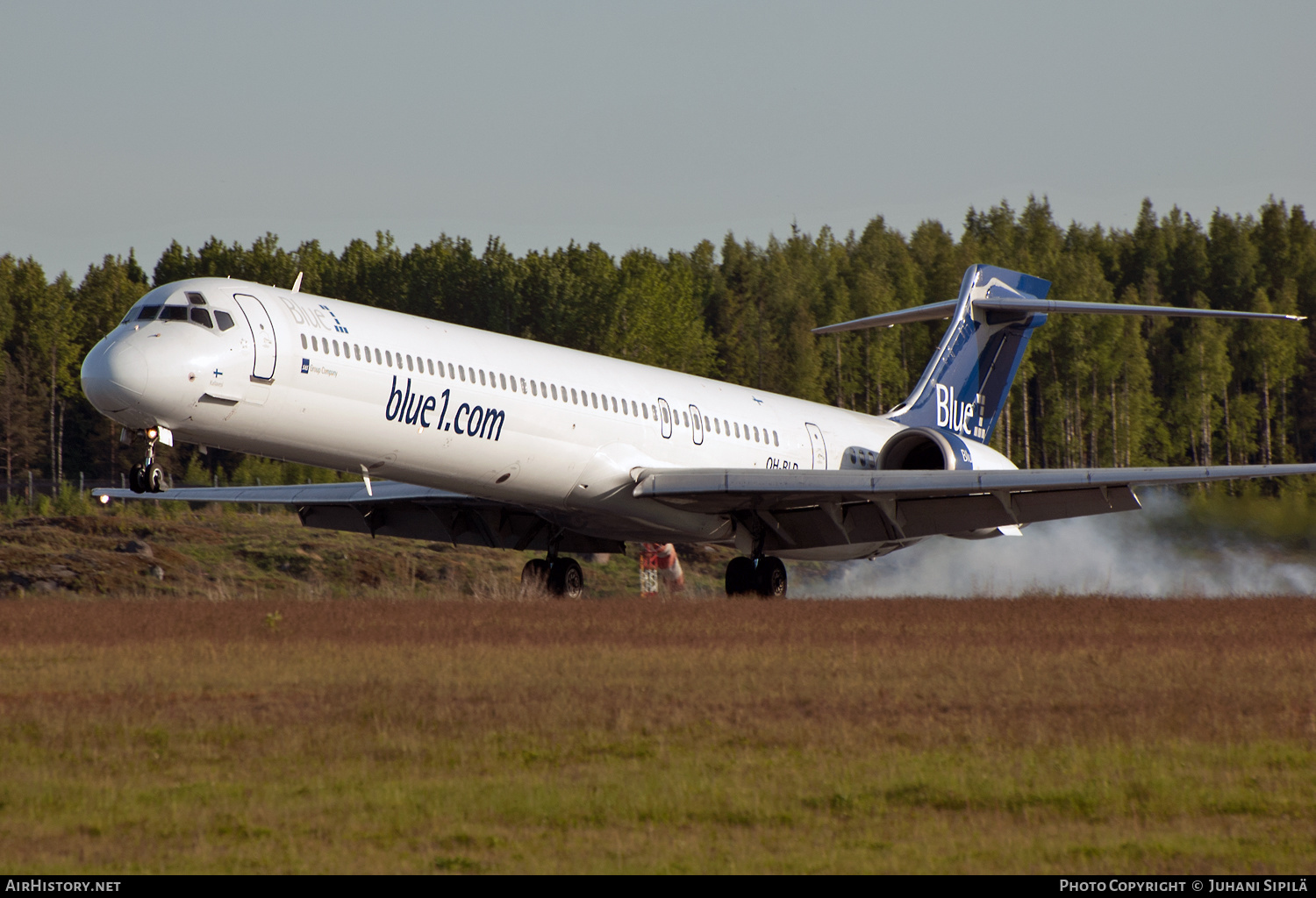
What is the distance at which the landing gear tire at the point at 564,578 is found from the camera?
23.2 meters

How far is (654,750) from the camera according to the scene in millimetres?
8898

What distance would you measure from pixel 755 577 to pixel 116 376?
10.0 metres

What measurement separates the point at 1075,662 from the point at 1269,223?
8348 cm

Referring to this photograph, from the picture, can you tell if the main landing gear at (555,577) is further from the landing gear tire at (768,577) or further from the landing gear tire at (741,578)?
the landing gear tire at (768,577)

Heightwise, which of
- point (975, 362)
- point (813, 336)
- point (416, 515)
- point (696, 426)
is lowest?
point (416, 515)

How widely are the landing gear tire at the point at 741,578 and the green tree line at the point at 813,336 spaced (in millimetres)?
39251

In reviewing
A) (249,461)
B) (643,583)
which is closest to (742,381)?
(249,461)

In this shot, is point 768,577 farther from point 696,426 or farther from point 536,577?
point 536,577

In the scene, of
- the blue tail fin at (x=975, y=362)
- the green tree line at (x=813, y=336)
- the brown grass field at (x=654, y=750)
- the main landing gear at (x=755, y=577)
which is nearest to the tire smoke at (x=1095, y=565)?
the main landing gear at (x=755, y=577)

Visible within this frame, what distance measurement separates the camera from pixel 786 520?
74.4 ft

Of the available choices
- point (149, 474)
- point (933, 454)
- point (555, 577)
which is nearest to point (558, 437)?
point (555, 577)

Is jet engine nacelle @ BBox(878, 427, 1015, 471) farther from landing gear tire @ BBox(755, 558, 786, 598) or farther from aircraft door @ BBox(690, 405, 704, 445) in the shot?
aircraft door @ BBox(690, 405, 704, 445)
